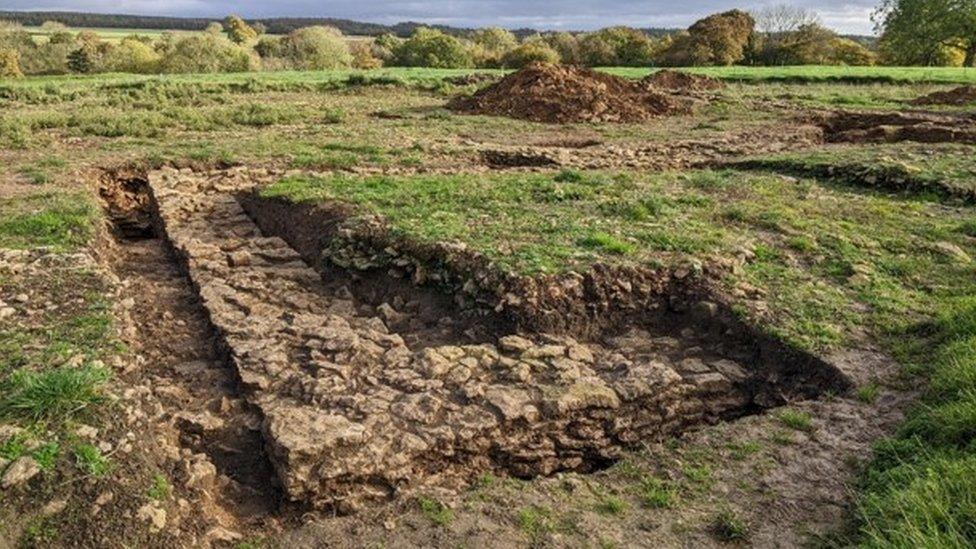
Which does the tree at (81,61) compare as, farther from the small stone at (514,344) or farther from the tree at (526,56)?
the small stone at (514,344)

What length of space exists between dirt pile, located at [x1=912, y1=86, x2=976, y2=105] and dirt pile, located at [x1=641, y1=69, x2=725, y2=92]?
738cm

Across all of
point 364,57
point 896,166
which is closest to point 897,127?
point 896,166

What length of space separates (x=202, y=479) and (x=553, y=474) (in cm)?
250

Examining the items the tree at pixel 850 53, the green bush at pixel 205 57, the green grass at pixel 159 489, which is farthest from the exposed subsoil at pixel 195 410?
the tree at pixel 850 53

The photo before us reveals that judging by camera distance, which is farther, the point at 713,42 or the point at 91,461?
the point at 713,42

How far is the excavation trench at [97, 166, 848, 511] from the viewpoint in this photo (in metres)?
5.31

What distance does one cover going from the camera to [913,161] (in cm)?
1373

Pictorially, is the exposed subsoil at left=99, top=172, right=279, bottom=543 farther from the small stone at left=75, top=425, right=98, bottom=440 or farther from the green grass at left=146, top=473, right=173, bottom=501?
the small stone at left=75, top=425, right=98, bottom=440

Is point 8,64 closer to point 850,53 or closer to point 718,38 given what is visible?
point 718,38

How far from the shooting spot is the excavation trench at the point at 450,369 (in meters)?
Result: 5.31

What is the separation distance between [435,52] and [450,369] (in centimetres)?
5042

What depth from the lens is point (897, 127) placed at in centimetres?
→ 1827

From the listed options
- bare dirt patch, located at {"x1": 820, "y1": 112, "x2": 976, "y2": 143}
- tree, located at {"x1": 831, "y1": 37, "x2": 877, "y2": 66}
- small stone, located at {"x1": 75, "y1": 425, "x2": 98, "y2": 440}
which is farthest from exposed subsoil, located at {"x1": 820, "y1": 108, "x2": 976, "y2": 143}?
tree, located at {"x1": 831, "y1": 37, "x2": 877, "y2": 66}

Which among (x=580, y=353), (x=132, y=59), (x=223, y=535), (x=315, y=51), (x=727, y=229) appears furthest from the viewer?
(x=315, y=51)
